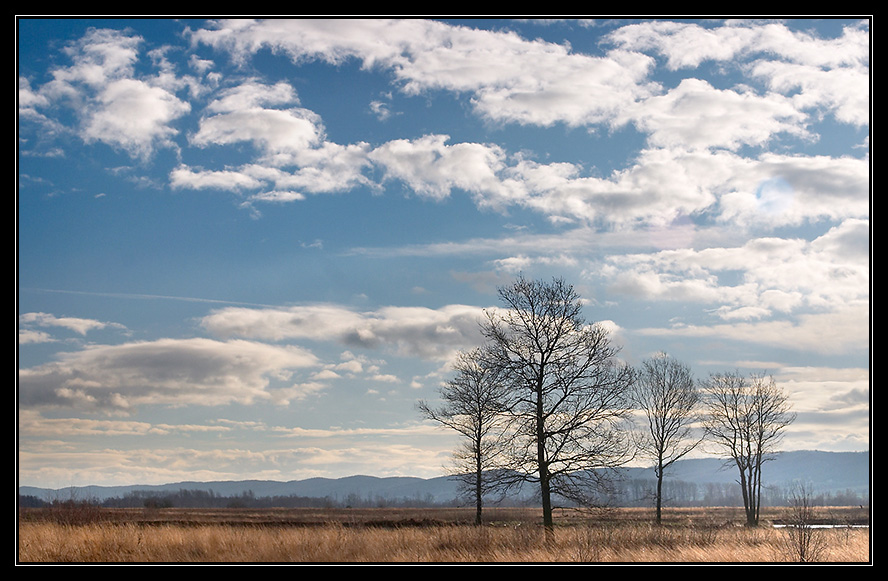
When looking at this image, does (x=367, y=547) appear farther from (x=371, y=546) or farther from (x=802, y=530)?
(x=802, y=530)

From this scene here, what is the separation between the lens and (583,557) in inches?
756

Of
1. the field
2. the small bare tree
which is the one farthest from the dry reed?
the small bare tree

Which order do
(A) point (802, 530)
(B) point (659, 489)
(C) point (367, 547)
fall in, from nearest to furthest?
1. (A) point (802, 530)
2. (C) point (367, 547)
3. (B) point (659, 489)

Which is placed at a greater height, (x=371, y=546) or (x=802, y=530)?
(x=802, y=530)

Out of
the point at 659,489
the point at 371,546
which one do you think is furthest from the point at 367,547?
the point at 659,489

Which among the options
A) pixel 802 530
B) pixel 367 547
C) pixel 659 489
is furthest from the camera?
pixel 659 489

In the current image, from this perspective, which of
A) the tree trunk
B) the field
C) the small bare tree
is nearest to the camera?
the small bare tree

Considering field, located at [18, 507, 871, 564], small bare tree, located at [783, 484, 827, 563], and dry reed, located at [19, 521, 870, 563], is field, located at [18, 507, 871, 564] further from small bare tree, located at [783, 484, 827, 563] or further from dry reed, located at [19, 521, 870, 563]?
small bare tree, located at [783, 484, 827, 563]

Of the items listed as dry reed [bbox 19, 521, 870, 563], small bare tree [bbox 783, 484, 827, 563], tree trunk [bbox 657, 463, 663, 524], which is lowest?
tree trunk [bbox 657, 463, 663, 524]
